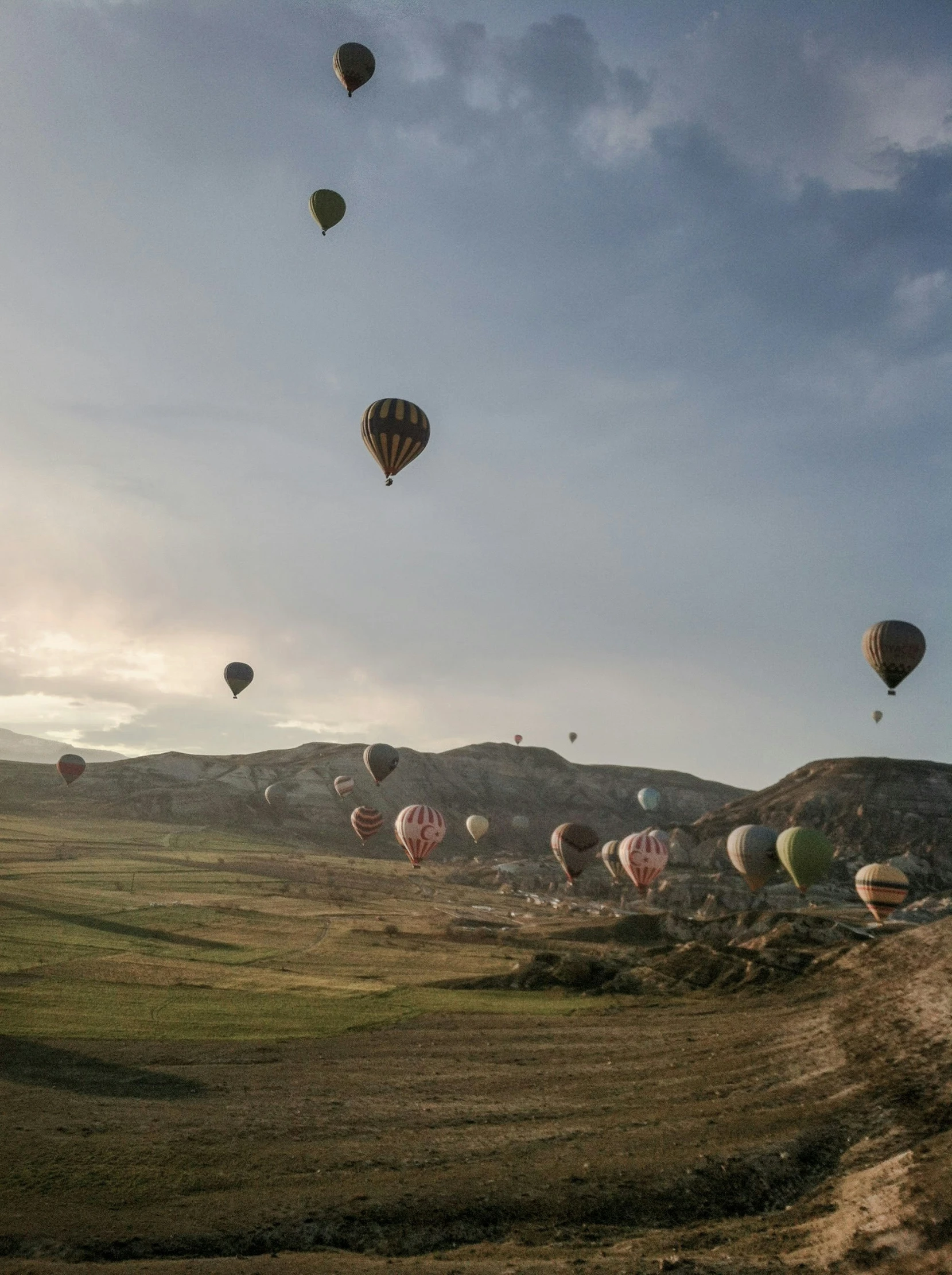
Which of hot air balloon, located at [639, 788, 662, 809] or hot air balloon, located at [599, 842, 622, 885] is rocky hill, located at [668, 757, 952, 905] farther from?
hot air balloon, located at [639, 788, 662, 809]

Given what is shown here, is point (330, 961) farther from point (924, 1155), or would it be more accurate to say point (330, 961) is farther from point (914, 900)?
point (914, 900)

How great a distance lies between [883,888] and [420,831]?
100.0 feet

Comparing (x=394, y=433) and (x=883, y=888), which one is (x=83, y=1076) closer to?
(x=394, y=433)

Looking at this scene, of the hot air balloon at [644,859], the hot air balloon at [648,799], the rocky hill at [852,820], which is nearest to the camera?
the hot air balloon at [644,859]

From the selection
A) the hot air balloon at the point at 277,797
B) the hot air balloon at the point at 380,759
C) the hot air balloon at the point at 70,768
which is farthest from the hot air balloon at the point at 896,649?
the hot air balloon at the point at 277,797

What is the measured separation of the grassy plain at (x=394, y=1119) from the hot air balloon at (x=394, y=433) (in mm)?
24610

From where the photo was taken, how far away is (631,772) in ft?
616

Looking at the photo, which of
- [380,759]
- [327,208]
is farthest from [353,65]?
[380,759]

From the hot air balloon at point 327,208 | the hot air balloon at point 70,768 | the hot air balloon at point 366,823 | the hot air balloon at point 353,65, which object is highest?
the hot air balloon at point 353,65

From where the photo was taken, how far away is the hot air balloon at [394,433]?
41.3 metres

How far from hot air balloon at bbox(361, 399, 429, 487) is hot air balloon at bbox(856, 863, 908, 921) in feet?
124

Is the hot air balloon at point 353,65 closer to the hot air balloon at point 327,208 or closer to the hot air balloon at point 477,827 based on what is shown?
the hot air balloon at point 327,208

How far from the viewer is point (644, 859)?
59406 mm

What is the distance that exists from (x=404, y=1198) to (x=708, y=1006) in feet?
72.7
